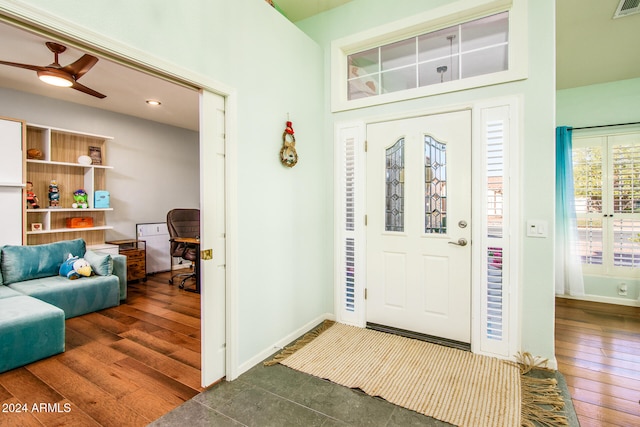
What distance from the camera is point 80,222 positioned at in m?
4.59

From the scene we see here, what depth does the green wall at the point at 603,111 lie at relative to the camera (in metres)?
3.83

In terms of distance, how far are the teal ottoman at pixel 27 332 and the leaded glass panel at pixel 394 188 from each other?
3088mm

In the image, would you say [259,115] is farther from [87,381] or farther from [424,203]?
[87,381]

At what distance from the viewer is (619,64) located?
352cm

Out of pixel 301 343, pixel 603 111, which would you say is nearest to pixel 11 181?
pixel 301 343

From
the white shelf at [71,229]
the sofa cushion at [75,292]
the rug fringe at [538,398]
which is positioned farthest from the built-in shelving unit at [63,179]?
the rug fringe at [538,398]

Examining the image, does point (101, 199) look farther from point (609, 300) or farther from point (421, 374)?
point (609, 300)

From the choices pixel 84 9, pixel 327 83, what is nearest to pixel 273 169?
pixel 327 83

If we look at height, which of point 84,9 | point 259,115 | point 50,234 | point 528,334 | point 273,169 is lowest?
point 528,334

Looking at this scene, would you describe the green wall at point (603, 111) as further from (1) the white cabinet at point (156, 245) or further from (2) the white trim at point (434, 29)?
(1) the white cabinet at point (156, 245)

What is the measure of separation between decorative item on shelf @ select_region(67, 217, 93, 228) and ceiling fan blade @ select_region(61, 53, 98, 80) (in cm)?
252

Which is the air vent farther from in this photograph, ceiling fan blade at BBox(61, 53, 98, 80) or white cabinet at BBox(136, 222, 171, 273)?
white cabinet at BBox(136, 222, 171, 273)

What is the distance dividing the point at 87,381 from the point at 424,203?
3.03 m

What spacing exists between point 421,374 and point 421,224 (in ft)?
4.10
